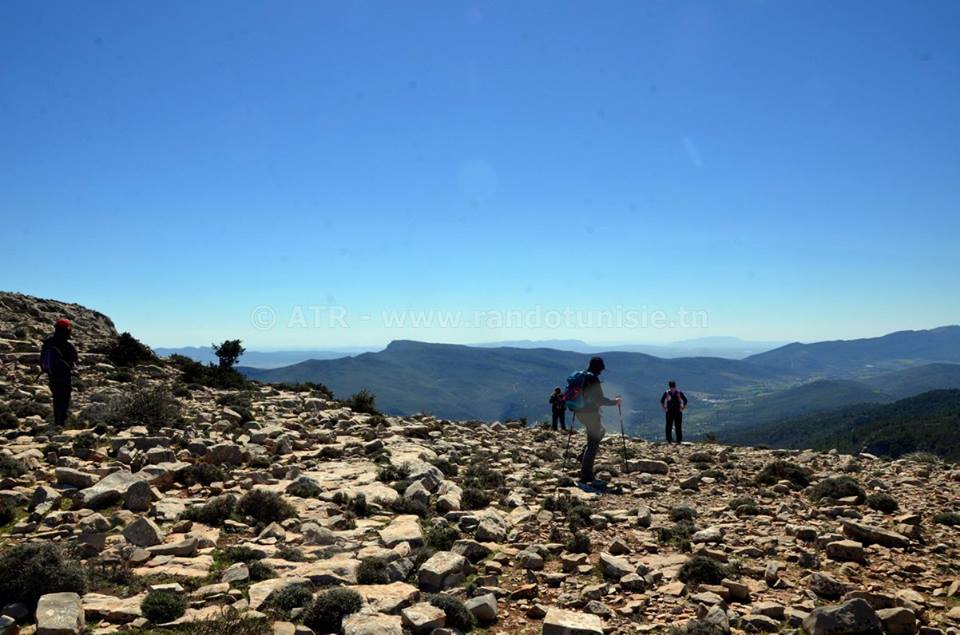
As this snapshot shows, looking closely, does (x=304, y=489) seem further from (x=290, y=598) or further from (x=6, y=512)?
(x=290, y=598)

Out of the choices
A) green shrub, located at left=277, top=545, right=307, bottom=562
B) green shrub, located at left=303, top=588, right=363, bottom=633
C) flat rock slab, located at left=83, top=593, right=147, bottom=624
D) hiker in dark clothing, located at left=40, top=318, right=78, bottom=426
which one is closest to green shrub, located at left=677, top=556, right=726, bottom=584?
green shrub, located at left=303, top=588, right=363, bottom=633

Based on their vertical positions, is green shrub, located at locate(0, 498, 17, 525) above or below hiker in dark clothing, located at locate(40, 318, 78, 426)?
below

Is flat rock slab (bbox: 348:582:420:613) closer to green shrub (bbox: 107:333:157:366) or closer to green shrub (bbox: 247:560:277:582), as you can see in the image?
green shrub (bbox: 247:560:277:582)

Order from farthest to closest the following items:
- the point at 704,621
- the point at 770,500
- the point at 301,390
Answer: the point at 301,390 → the point at 770,500 → the point at 704,621

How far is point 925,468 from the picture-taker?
50.4 feet

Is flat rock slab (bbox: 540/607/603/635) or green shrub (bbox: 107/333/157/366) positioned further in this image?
green shrub (bbox: 107/333/157/366)

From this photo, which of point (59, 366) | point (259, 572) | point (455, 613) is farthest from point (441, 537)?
point (59, 366)

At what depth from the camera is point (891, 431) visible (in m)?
91.8

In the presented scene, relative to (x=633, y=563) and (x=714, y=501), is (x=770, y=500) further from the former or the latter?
(x=633, y=563)

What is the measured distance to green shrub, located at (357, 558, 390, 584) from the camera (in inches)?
285

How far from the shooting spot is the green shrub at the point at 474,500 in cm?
1150

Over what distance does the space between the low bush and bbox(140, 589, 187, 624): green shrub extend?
992 mm

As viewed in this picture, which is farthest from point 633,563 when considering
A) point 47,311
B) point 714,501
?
point 47,311

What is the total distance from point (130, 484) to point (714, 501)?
39.2ft
